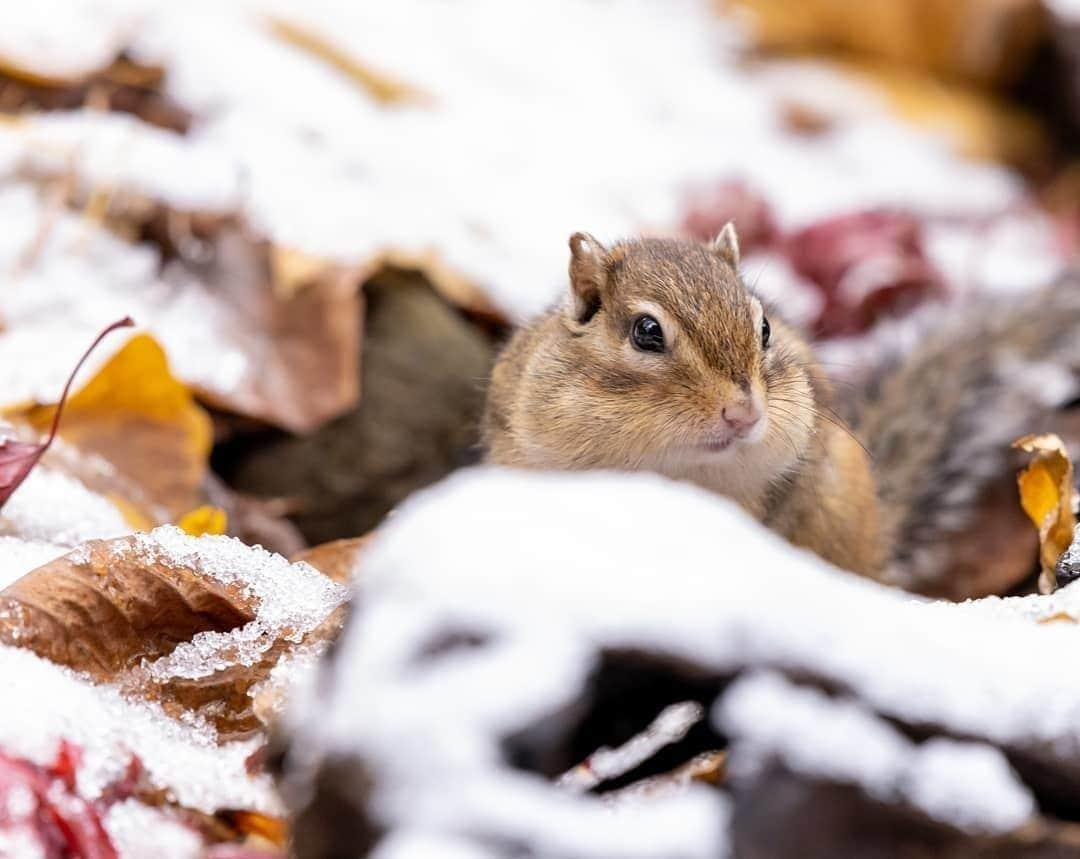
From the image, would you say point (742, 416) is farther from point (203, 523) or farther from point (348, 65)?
point (348, 65)

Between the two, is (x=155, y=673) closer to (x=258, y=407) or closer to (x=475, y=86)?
(x=258, y=407)

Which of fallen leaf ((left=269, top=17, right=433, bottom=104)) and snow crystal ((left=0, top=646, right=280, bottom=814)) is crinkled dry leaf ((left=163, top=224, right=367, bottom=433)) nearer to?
fallen leaf ((left=269, top=17, right=433, bottom=104))

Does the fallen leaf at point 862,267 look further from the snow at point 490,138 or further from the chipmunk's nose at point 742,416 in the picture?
the chipmunk's nose at point 742,416

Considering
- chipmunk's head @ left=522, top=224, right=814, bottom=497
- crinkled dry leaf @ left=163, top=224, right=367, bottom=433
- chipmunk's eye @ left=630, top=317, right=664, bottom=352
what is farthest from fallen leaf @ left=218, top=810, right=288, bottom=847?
crinkled dry leaf @ left=163, top=224, right=367, bottom=433

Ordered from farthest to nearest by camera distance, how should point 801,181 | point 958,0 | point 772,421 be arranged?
point 958,0 → point 801,181 → point 772,421

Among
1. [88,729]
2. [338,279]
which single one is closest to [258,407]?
[338,279]

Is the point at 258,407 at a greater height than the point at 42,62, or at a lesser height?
lesser
